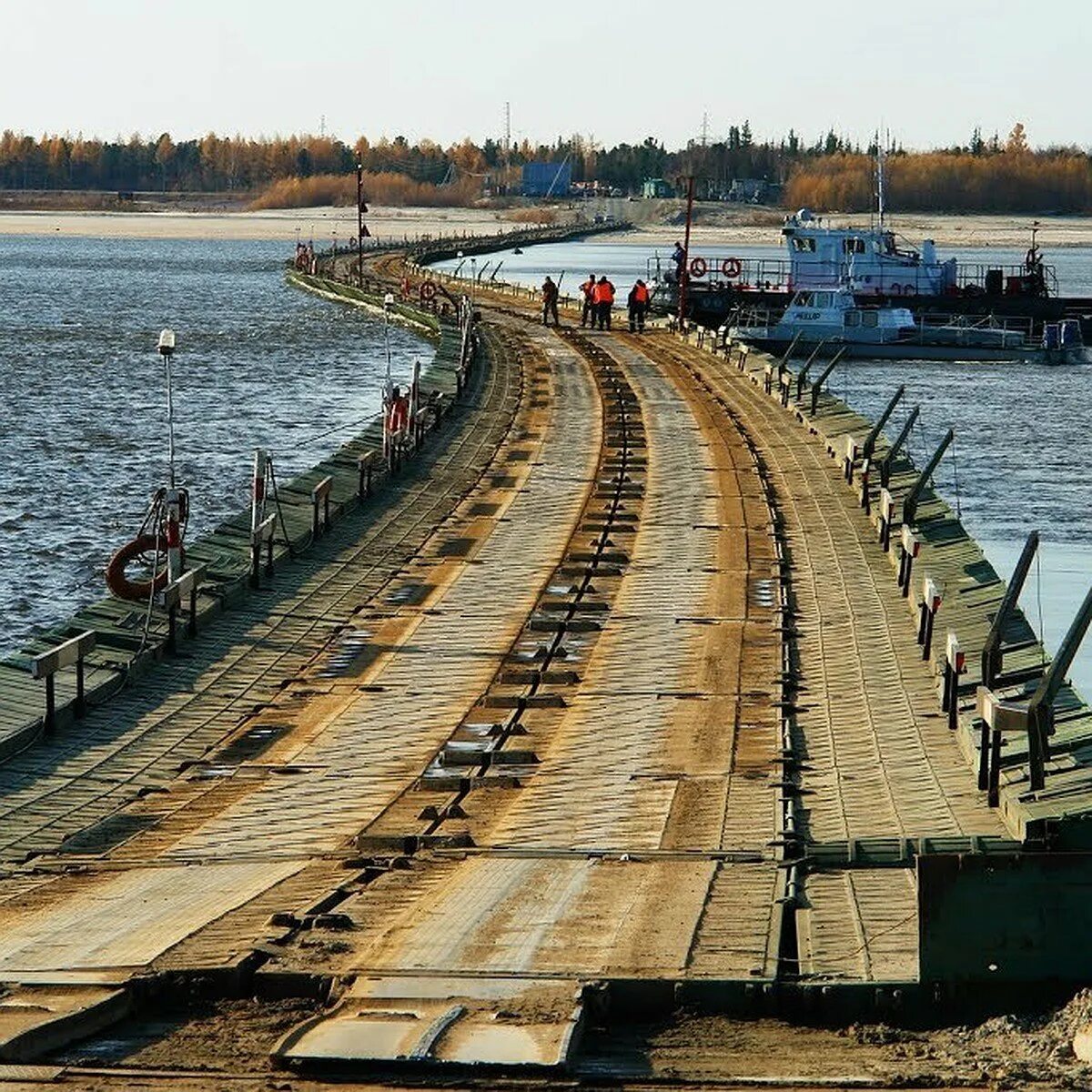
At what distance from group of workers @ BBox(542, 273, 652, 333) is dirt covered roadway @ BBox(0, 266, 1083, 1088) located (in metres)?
33.5

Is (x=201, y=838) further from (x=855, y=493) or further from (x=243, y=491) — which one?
(x=243, y=491)

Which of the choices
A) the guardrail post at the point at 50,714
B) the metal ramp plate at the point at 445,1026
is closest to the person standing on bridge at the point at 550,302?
the guardrail post at the point at 50,714

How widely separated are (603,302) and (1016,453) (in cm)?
1508

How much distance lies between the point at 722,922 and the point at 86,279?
124988mm

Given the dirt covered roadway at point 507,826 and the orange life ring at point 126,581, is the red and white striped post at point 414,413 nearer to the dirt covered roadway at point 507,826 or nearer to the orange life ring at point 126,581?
the dirt covered roadway at point 507,826

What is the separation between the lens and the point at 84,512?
39.8m

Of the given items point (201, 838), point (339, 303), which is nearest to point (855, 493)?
point (201, 838)

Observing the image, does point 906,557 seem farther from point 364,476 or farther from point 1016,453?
point 1016,453

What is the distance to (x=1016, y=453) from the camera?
51625mm

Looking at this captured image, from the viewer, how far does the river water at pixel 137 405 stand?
3641 cm

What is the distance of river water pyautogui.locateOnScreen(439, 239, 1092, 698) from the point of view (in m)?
33.9

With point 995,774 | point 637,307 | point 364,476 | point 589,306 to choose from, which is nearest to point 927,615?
point 995,774

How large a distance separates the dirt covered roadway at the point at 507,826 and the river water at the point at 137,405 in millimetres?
8079

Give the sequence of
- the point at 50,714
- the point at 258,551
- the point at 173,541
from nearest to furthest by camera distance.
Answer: the point at 50,714 → the point at 173,541 → the point at 258,551
